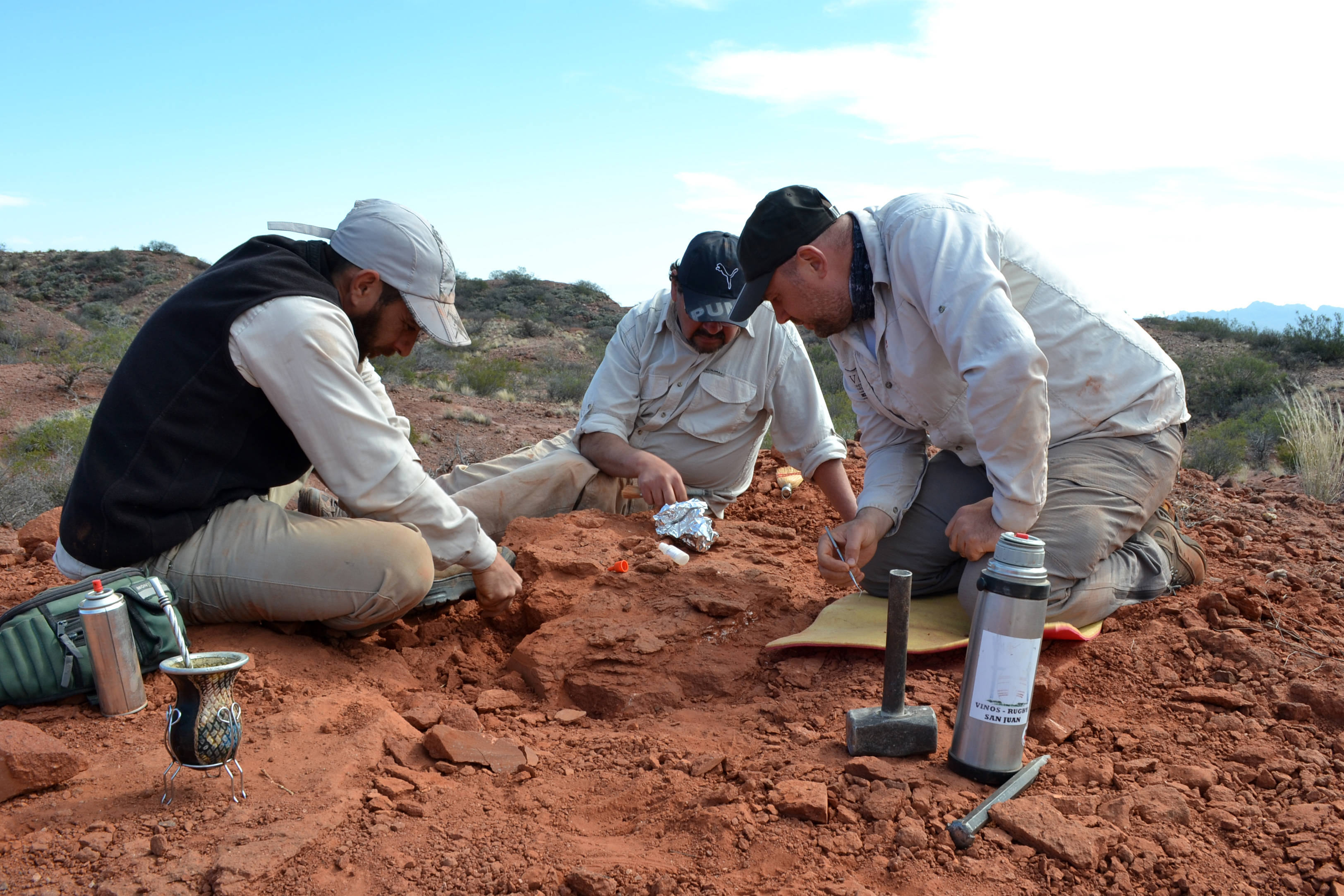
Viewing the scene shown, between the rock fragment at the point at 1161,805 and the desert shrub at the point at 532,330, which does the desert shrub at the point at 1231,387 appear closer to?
the rock fragment at the point at 1161,805

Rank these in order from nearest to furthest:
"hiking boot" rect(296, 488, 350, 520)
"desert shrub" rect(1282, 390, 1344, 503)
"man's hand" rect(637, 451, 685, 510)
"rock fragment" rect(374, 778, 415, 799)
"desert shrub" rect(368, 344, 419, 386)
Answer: "rock fragment" rect(374, 778, 415, 799)
"hiking boot" rect(296, 488, 350, 520)
"man's hand" rect(637, 451, 685, 510)
"desert shrub" rect(1282, 390, 1344, 503)
"desert shrub" rect(368, 344, 419, 386)

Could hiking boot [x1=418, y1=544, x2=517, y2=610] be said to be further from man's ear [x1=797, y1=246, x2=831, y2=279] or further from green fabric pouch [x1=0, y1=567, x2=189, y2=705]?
man's ear [x1=797, y1=246, x2=831, y2=279]

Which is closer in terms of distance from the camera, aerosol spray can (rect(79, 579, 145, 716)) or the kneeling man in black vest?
aerosol spray can (rect(79, 579, 145, 716))

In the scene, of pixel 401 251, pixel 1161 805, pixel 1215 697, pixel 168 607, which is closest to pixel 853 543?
pixel 1215 697

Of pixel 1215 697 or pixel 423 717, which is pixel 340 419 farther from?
pixel 1215 697

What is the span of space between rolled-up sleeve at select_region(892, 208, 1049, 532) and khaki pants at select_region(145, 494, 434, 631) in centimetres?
181

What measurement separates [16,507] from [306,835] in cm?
498

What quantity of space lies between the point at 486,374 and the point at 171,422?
1147cm

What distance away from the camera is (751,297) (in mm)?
3090

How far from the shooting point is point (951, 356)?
8.67 feet

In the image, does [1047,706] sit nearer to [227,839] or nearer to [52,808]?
[227,839]

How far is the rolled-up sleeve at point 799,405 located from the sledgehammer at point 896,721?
92.7 inches

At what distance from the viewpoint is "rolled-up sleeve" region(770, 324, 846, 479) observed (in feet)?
14.9

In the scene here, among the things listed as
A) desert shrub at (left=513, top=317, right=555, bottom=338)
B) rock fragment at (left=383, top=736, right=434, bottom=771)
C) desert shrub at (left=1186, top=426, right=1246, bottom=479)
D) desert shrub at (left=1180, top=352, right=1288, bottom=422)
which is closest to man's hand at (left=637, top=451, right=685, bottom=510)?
rock fragment at (left=383, top=736, right=434, bottom=771)
